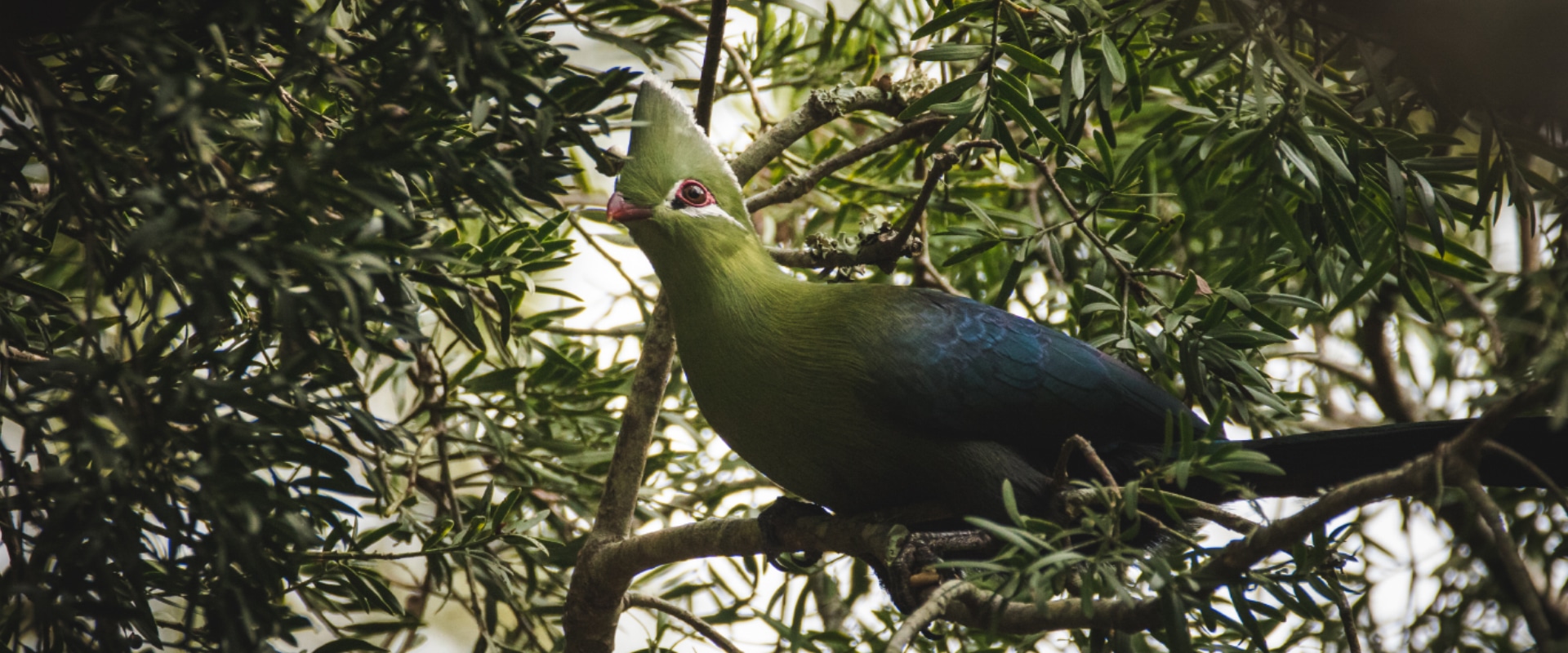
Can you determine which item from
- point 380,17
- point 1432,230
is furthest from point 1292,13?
point 380,17

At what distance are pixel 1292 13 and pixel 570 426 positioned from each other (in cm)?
187

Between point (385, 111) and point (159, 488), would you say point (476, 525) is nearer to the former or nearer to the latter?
point (159, 488)

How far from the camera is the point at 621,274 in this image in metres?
2.67

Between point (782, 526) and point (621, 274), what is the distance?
91 centimetres

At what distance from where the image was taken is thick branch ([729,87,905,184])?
228cm

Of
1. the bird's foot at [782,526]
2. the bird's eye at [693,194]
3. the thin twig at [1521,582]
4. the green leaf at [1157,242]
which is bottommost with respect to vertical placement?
the thin twig at [1521,582]

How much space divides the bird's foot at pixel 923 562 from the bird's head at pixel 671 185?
722 millimetres

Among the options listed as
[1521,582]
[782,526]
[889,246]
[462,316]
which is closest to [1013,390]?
[889,246]

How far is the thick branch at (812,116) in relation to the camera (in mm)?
2279

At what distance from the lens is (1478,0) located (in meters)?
0.79

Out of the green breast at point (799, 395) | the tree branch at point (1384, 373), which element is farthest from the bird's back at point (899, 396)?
the tree branch at point (1384, 373)

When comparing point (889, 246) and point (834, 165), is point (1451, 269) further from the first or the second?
point (834, 165)

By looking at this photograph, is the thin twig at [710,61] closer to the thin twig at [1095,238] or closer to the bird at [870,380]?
the bird at [870,380]

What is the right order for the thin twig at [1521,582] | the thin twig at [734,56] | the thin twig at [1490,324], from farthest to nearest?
1. the thin twig at [734,56]
2. the thin twig at [1490,324]
3. the thin twig at [1521,582]
